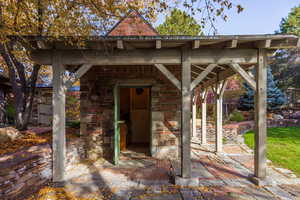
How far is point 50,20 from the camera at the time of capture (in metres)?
4.20

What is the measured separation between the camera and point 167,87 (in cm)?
490

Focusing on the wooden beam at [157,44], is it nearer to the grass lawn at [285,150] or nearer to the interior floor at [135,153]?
the interior floor at [135,153]

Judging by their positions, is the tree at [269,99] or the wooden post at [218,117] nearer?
the wooden post at [218,117]

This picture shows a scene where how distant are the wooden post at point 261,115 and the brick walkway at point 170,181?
35 centimetres

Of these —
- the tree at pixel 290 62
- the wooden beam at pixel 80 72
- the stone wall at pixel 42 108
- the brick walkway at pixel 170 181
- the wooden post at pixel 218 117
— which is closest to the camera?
the brick walkway at pixel 170 181

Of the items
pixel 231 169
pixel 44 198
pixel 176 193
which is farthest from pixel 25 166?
pixel 231 169

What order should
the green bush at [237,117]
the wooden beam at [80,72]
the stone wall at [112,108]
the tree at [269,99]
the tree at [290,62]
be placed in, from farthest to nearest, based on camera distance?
the tree at [290,62] < the tree at [269,99] < the green bush at [237,117] < the stone wall at [112,108] < the wooden beam at [80,72]

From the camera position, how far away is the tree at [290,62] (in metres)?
14.9

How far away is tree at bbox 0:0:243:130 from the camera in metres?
2.98

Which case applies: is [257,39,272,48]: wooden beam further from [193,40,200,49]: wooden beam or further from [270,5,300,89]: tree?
[270,5,300,89]: tree

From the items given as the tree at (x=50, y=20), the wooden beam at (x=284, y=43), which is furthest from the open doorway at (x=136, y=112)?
the wooden beam at (x=284, y=43)

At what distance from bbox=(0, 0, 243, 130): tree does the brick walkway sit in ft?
8.38

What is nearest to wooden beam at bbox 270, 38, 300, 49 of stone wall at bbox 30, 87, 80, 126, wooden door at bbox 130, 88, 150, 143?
wooden door at bbox 130, 88, 150, 143

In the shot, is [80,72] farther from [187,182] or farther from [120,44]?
[187,182]
